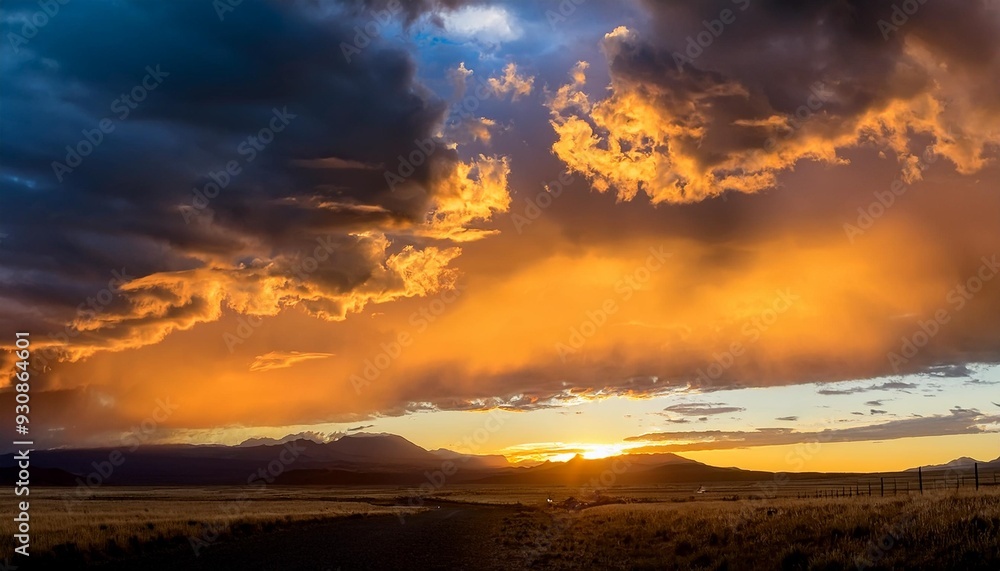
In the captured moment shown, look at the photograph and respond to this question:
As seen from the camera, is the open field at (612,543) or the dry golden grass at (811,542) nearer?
the dry golden grass at (811,542)

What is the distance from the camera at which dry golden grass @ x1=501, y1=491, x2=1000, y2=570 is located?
1384 centimetres

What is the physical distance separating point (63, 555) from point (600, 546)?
17.9 meters

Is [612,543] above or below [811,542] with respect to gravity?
below

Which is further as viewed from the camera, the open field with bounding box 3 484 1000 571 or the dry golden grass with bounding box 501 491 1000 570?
the open field with bounding box 3 484 1000 571

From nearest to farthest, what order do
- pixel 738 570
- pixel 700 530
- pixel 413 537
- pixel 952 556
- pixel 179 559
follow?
pixel 952 556 < pixel 738 570 < pixel 179 559 < pixel 700 530 < pixel 413 537

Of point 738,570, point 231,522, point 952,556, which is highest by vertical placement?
point 952,556

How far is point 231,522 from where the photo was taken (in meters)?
34.7

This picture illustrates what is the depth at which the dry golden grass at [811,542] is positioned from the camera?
13844 millimetres

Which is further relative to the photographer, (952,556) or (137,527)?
(137,527)

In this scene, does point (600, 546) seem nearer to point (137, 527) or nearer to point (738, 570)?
point (738, 570)

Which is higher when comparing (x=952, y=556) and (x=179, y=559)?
(x=952, y=556)

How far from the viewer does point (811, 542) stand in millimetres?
17828

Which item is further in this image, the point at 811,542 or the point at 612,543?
the point at 612,543

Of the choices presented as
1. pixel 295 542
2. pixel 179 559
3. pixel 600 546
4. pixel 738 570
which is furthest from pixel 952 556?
pixel 295 542
